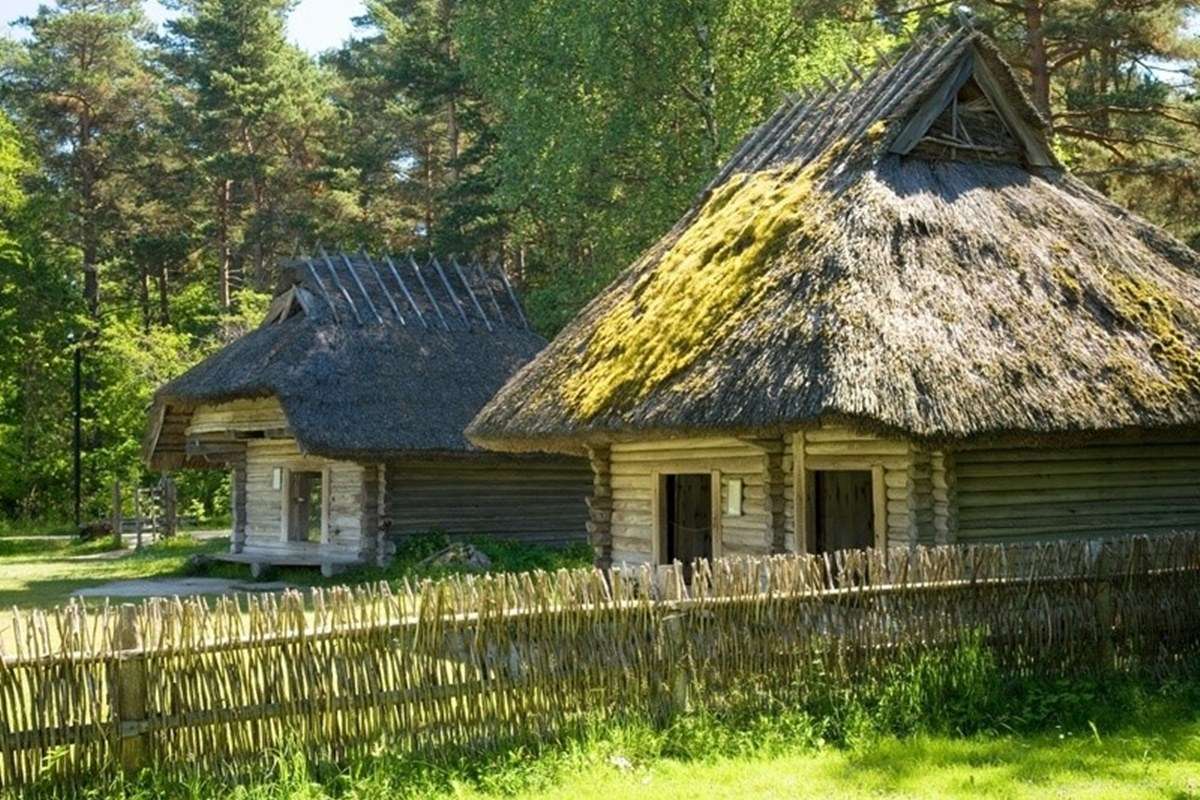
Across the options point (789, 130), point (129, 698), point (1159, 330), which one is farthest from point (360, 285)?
point (129, 698)

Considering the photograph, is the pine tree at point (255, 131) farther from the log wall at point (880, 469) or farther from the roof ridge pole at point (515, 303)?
the log wall at point (880, 469)

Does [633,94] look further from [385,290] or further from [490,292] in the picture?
[385,290]

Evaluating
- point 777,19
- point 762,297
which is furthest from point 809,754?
point 777,19

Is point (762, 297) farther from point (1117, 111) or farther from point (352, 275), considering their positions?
point (352, 275)

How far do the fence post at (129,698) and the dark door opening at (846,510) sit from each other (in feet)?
31.4

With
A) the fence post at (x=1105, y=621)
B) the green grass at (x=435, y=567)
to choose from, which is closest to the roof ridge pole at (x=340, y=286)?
the green grass at (x=435, y=567)

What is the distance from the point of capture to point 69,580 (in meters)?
23.8

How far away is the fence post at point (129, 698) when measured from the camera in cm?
739

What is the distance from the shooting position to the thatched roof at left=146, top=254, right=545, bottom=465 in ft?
73.0

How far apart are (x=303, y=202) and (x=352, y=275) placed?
18.3 metres

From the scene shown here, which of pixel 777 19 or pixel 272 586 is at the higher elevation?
pixel 777 19

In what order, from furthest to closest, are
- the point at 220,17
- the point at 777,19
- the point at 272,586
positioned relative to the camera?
the point at 220,17
the point at 777,19
the point at 272,586

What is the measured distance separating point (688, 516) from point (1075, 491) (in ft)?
18.2

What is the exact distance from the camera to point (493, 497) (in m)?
24.2
